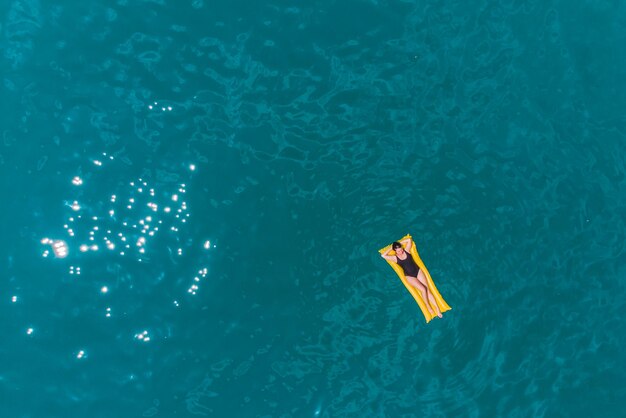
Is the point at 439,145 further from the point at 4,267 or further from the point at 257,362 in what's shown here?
the point at 4,267

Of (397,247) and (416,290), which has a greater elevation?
(397,247)

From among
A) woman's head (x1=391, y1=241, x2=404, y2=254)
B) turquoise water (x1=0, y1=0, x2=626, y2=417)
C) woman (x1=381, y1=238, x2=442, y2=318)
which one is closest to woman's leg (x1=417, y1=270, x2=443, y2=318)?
woman (x1=381, y1=238, x2=442, y2=318)

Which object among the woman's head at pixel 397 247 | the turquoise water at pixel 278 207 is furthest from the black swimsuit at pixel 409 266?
the turquoise water at pixel 278 207

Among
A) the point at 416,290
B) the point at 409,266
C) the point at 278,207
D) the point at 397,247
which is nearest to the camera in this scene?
the point at 397,247

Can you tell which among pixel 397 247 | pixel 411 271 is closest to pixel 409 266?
pixel 411 271

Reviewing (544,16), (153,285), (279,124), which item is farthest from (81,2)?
(544,16)

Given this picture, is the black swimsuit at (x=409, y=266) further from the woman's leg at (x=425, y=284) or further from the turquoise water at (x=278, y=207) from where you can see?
the turquoise water at (x=278, y=207)

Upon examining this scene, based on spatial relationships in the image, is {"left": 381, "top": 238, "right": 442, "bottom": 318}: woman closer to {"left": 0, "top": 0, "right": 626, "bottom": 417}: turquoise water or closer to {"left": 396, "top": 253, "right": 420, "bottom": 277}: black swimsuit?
{"left": 396, "top": 253, "right": 420, "bottom": 277}: black swimsuit

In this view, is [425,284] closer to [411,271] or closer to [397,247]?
[411,271]
